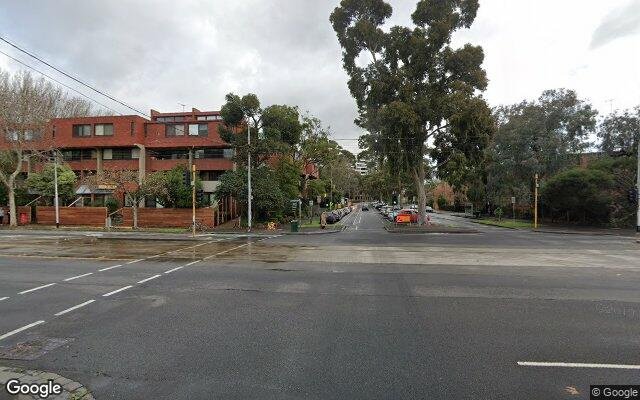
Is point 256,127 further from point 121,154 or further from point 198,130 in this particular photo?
point 121,154

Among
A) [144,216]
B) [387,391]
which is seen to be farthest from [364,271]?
[144,216]

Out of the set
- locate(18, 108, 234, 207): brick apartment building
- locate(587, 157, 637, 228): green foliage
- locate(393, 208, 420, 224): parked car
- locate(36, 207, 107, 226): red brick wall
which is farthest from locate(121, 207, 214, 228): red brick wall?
locate(587, 157, 637, 228): green foliage

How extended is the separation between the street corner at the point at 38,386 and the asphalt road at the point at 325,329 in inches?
7.4

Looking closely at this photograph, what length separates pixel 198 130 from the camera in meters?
45.2

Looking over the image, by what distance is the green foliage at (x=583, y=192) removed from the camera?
3456 centimetres

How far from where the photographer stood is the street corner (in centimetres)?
470

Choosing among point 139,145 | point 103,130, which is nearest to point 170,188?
point 139,145

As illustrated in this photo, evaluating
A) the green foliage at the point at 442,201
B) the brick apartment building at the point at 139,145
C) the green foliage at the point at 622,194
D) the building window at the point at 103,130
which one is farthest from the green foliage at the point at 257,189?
the green foliage at the point at 442,201

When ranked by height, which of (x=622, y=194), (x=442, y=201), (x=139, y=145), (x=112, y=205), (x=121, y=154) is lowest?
(x=442, y=201)

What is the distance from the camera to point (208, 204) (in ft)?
147

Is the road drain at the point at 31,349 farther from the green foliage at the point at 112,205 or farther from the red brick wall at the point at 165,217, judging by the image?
the green foliage at the point at 112,205

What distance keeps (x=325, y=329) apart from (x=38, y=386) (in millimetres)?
4034

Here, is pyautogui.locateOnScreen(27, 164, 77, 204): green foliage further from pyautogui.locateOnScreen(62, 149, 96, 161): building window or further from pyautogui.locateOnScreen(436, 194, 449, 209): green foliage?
pyautogui.locateOnScreen(436, 194, 449, 209): green foliage

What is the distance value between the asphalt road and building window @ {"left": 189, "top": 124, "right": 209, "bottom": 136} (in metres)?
32.3
